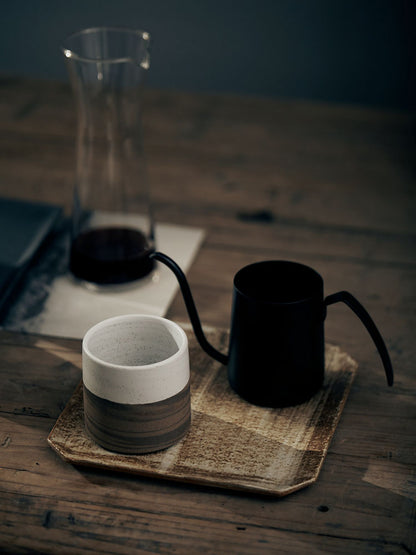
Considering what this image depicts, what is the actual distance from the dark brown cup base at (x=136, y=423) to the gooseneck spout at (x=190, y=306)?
Result: 0.30ft

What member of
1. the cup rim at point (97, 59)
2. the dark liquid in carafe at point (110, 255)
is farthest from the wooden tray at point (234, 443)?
the cup rim at point (97, 59)

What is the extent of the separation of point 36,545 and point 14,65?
1.72m

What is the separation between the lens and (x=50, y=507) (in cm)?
62

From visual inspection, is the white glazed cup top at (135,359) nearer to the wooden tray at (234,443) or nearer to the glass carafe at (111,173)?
the wooden tray at (234,443)

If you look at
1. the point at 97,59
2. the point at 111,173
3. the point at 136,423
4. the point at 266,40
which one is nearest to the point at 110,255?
the point at 111,173

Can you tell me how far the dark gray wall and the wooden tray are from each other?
126cm

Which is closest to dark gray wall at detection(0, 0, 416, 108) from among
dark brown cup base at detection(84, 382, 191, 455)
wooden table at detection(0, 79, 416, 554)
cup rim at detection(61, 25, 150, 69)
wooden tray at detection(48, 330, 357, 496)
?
wooden table at detection(0, 79, 416, 554)

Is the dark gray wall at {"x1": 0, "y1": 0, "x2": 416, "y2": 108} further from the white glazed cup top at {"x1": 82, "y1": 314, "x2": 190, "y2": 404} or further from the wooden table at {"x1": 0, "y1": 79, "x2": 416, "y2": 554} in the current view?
the white glazed cup top at {"x1": 82, "y1": 314, "x2": 190, "y2": 404}

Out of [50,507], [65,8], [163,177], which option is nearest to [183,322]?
[50,507]

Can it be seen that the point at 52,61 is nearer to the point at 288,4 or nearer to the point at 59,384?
the point at 288,4

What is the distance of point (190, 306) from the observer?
730 millimetres

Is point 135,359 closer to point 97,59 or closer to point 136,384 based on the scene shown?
point 136,384

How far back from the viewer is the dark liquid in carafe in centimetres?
94

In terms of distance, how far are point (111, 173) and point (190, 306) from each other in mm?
290
